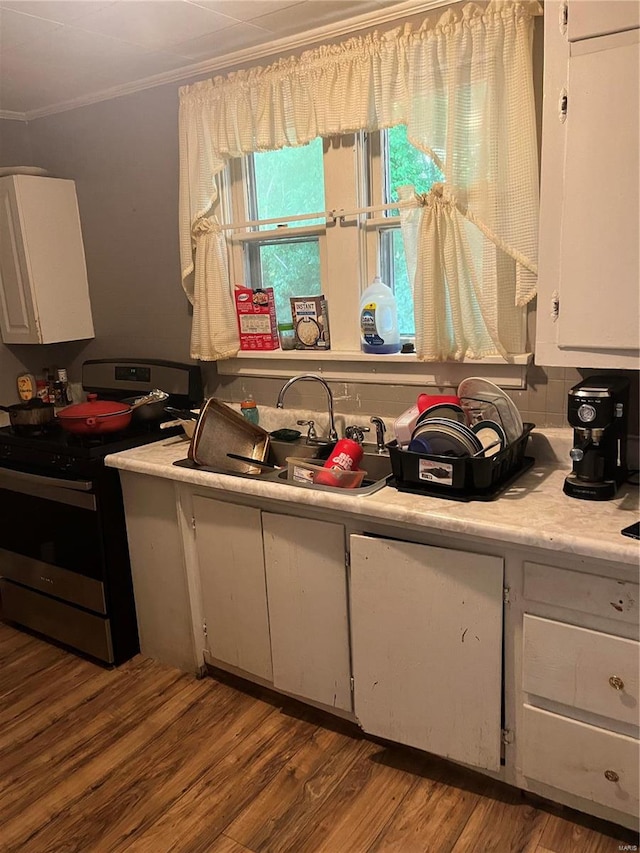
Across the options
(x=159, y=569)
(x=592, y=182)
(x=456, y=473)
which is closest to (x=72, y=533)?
(x=159, y=569)

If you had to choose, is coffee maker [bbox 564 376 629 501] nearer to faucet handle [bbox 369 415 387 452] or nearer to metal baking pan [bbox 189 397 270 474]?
faucet handle [bbox 369 415 387 452]

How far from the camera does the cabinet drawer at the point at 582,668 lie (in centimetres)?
160

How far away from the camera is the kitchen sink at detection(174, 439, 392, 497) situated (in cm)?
202

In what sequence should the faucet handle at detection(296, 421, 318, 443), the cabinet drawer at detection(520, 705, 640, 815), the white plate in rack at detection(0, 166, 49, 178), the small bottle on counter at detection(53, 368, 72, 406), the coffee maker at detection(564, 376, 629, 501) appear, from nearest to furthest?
the cabinet drawer at detection(520, 705, 640, 815) < the coffee maker at detection(564, 376, 629, 501) < the faucet handle at detection(296, 421, 318, 443) < the white plate in rack at detection(0, 166, 49, 178) < the small bottle on counter at detection(53, 368, 72, 406)

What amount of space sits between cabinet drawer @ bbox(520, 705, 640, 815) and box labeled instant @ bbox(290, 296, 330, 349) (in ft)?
4.93

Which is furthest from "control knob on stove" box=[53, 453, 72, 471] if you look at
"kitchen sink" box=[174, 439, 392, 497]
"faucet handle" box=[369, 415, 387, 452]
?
"faucet handle" box=[369, 415, 387, 452]

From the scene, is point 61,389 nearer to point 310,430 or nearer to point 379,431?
point 310,430

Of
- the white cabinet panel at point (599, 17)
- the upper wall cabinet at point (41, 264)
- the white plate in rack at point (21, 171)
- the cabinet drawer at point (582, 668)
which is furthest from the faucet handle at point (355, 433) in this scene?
the white plate in rack at point (21, 171)

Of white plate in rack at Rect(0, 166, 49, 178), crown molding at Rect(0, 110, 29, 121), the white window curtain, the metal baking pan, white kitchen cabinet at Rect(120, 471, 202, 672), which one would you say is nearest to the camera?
the white window curtain

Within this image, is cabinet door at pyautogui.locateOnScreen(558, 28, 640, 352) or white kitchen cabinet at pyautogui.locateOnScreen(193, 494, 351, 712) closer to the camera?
cabinet door at pyautogui.locateOnScreen(558, 28, 640, 352)

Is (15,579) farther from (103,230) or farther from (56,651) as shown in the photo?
(103,230)

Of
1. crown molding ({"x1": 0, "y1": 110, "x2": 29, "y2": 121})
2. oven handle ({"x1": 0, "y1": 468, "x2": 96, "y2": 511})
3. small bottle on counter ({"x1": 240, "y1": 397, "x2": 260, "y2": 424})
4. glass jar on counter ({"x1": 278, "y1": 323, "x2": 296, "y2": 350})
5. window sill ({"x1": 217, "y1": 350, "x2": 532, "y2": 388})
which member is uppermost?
crown molding ({"x1": 0, "y1": 110, "x2": 29, "y2": 121})

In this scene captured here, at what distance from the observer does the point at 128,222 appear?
3.14m

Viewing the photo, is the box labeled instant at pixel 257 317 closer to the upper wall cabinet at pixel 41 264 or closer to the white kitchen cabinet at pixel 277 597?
the white kitchen cabinet at pixel 277 597
